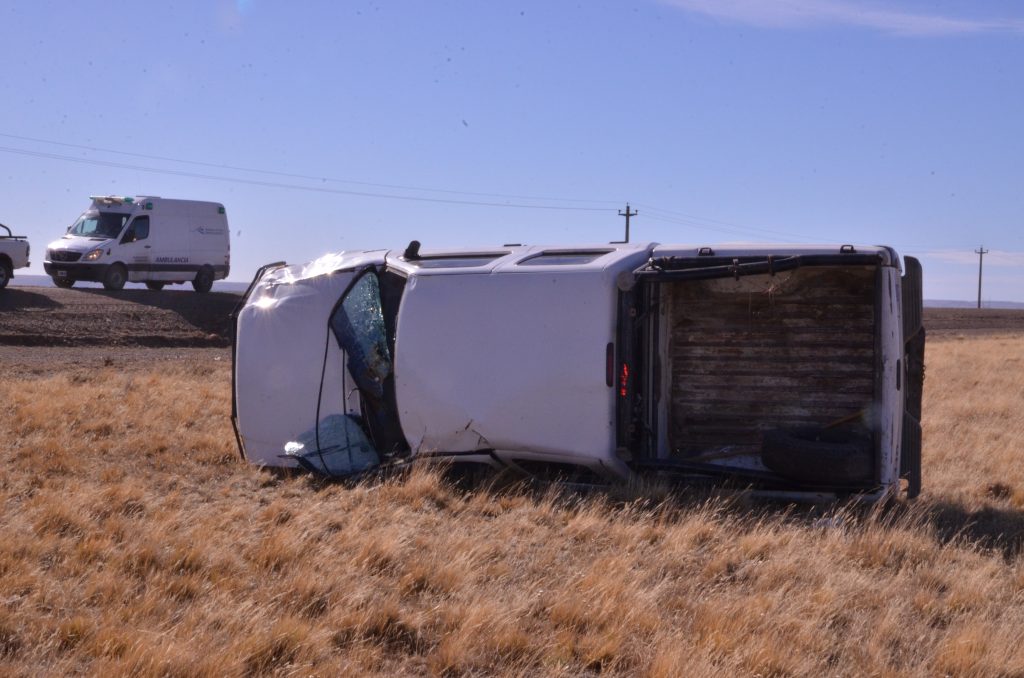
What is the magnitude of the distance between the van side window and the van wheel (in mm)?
2323

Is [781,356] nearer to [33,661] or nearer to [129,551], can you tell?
[129,551]

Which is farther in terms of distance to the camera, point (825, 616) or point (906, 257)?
point (906, 257)

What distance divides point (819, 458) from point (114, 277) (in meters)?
24.7

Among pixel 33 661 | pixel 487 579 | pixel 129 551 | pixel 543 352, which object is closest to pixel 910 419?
pixel 543 352

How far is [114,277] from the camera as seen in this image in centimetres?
2866

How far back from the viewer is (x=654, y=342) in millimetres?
8438

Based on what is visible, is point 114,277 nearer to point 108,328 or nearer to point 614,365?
point 108,328

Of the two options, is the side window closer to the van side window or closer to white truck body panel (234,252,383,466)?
white truck body panel (234,252,383,466)

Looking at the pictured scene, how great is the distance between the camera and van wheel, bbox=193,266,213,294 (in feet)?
102

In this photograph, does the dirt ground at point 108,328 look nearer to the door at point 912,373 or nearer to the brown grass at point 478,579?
the brown grass at point 478,579

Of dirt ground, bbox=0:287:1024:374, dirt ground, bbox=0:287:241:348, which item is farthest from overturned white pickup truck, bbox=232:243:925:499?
dirt ground, bbox=0:287:241:348

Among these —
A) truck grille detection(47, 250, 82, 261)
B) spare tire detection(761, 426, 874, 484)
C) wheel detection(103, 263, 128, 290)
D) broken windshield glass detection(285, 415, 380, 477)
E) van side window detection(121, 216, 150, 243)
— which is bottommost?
broken windshield glass detection(285, 415, 380, 477)

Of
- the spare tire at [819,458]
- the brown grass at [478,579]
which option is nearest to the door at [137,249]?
the brown grass at [478,579]

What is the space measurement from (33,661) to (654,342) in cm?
511
